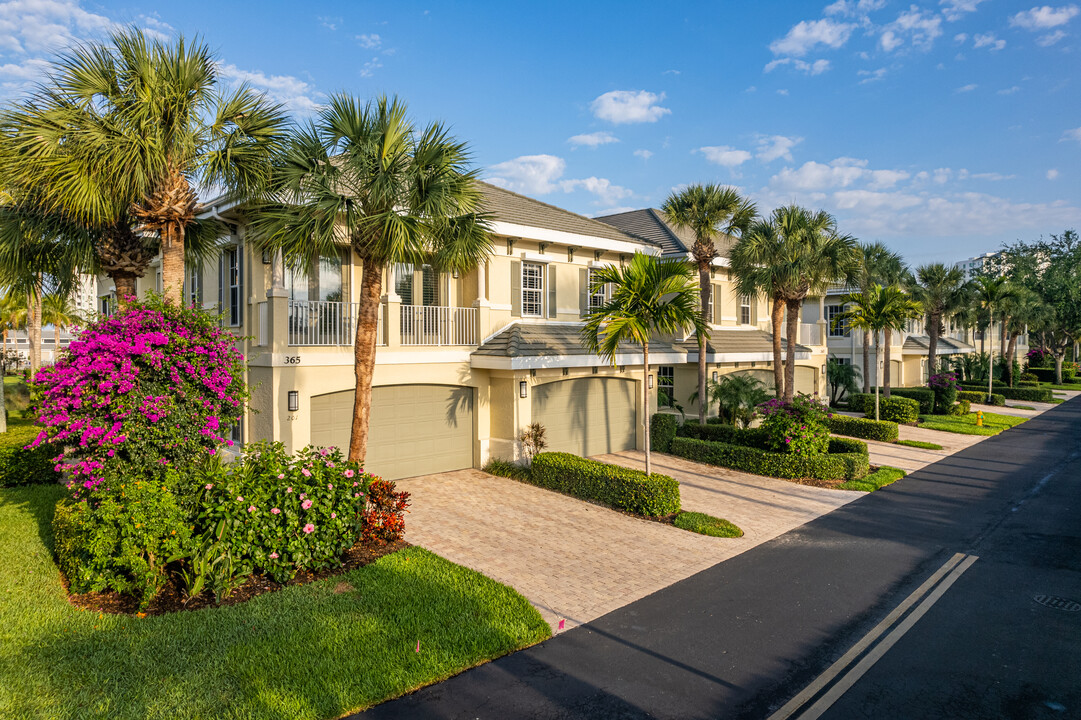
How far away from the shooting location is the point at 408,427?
48.6 ft

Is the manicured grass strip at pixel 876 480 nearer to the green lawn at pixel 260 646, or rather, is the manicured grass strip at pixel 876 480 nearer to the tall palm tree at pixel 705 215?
the tall palm tree at pixel 705 215

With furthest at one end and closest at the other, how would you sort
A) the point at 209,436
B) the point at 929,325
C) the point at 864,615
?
the point at 929,325 → the point at 209,436 → the point at 864,615

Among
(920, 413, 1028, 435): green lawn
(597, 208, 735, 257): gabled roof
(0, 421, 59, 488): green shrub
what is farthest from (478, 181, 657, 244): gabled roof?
(920, 413, 1028, 435): green lawn

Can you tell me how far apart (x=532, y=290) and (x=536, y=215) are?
2.36 metres

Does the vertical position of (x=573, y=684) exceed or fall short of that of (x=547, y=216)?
it falls short

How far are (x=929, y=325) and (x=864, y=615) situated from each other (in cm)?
3380

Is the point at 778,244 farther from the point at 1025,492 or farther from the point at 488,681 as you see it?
the point at 488,681

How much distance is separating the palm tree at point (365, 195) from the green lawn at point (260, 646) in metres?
3.68

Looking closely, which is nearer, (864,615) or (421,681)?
(421,681)

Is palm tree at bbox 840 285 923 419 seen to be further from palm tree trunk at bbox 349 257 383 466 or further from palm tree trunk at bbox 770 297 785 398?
palm tree trunk at bbox 349 257 383 466

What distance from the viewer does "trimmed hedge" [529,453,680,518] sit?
11891 mm

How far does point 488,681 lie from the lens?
5.86m

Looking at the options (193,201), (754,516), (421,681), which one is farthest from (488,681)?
(193,201)

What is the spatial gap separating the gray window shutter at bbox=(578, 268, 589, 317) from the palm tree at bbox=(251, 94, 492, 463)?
7.59m
